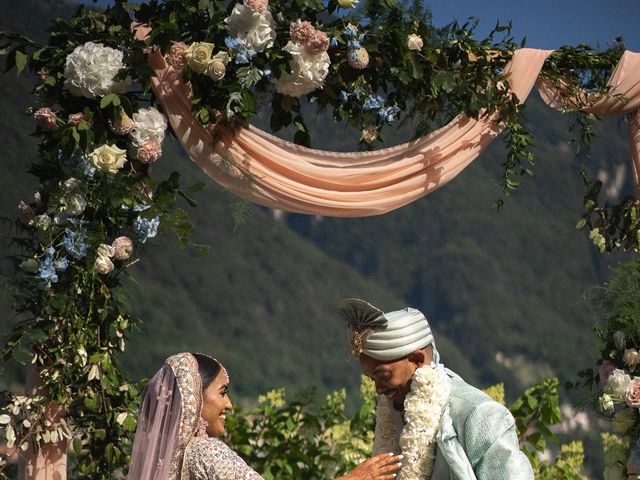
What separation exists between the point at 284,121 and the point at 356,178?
36 cm

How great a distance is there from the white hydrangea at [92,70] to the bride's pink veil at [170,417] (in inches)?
39.9

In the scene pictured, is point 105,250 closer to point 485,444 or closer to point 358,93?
point 358,93

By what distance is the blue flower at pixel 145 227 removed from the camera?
3.52 m

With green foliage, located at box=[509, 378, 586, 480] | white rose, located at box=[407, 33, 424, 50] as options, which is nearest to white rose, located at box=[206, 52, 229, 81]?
white rose, located at box=[407, 33, 424, 50]

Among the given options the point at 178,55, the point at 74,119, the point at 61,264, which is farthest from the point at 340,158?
the point at 61,264

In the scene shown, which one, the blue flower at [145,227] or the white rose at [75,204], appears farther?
the blue flower at [145,227]

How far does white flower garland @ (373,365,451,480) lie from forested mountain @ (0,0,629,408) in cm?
434

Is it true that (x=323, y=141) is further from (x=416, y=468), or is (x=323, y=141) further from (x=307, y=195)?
(x=416, y=468)

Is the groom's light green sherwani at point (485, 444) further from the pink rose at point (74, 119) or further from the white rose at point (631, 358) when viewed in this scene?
the pink rose at point (74, 119)

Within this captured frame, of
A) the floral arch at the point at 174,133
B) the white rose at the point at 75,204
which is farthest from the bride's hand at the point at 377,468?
the white rose at the point at 75,204

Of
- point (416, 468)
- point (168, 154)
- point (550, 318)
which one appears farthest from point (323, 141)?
point (416, 468)

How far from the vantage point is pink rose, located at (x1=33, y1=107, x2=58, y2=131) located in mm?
3393

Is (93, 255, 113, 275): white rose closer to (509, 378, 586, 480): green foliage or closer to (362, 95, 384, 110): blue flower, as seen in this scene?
(362, 95, 384, 110): blue flower

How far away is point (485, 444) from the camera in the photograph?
271 centimetres
